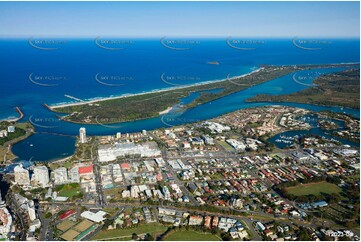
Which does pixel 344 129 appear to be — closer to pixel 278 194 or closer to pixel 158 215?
pixel 278 194

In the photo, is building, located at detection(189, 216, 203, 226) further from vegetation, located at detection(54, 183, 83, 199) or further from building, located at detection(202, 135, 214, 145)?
building, located at detection(202, 135, 214, 145)

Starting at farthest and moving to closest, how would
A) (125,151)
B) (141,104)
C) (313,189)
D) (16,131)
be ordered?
(141,104)
(16,131)
(125,151)
(313,189)
